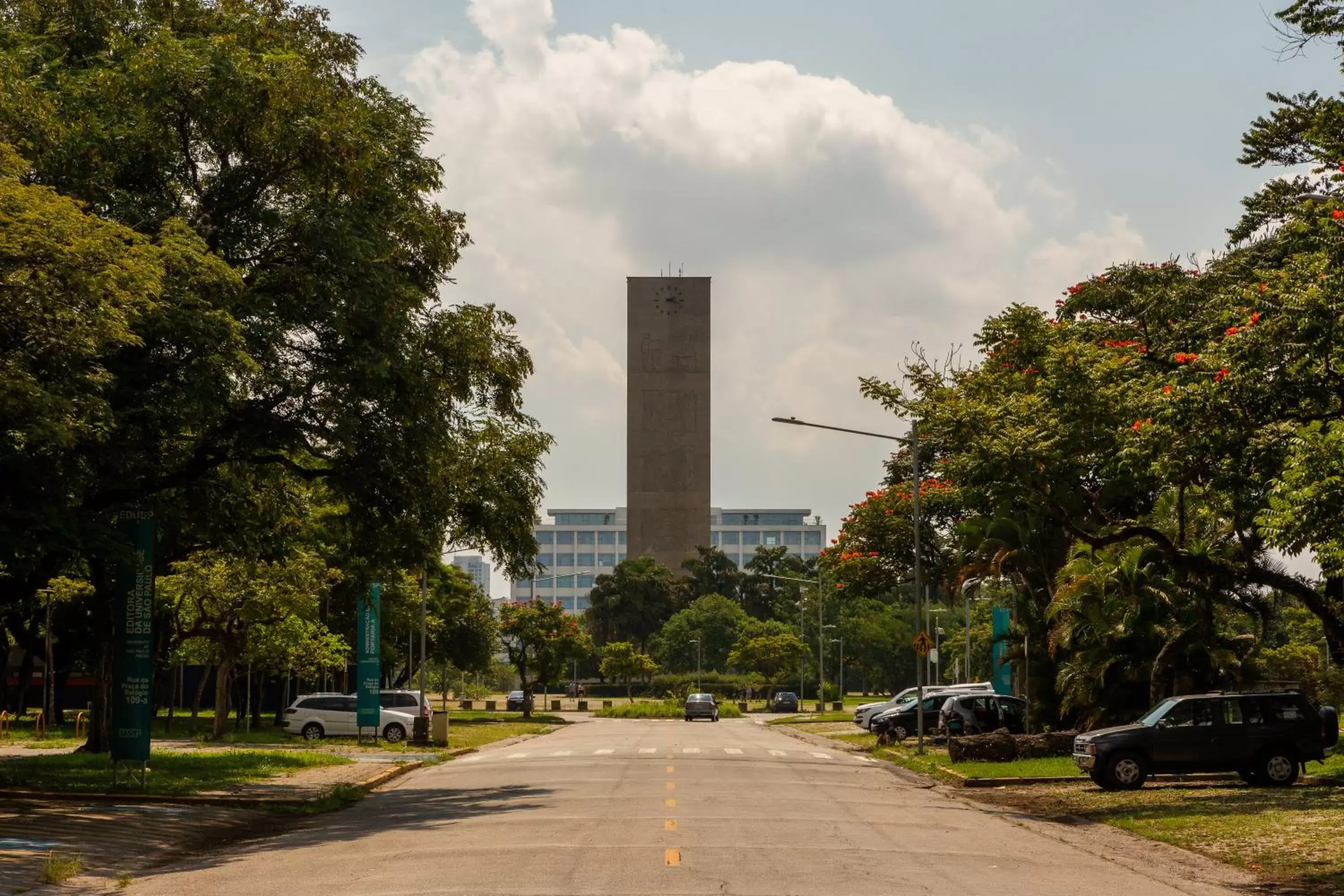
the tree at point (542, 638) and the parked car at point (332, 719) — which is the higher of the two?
the tree at point (542, 638)

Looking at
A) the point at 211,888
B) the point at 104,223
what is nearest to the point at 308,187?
the point at 104,223

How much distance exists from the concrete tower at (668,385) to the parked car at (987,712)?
87.1 meters

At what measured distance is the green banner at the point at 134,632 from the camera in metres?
22.5

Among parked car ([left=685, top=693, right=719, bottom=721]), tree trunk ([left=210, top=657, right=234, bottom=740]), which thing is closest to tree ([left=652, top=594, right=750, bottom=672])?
parked car ([left=685, top=693, right=719, bottom=721])

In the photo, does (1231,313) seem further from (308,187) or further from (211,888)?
(308,187)

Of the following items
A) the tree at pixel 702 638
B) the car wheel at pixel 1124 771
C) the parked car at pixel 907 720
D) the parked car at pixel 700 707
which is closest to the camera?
the car wheel at pixel 1124 771

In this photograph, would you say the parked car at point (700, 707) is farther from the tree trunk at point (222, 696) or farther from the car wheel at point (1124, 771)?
the car wheel at point (1124, 771)

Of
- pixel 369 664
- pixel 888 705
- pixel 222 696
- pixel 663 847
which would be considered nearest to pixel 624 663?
pixel 888 705

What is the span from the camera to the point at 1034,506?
2784 cm

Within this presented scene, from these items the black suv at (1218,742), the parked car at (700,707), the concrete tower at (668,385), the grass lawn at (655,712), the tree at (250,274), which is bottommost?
the grass lawn at (655,712)

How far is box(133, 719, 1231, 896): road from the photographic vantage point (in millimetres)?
12984

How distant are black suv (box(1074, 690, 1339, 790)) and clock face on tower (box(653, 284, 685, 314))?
4016 inches

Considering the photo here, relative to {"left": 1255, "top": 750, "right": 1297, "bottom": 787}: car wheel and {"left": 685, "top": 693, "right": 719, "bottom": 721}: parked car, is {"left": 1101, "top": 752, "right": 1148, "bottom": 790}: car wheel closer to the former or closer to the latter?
{"left": 1255, "top": 750, "right": 1297, "bottom": 787}: car wheel

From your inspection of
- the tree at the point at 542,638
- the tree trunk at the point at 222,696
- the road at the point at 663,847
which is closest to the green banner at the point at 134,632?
the road at the point at 663,847
